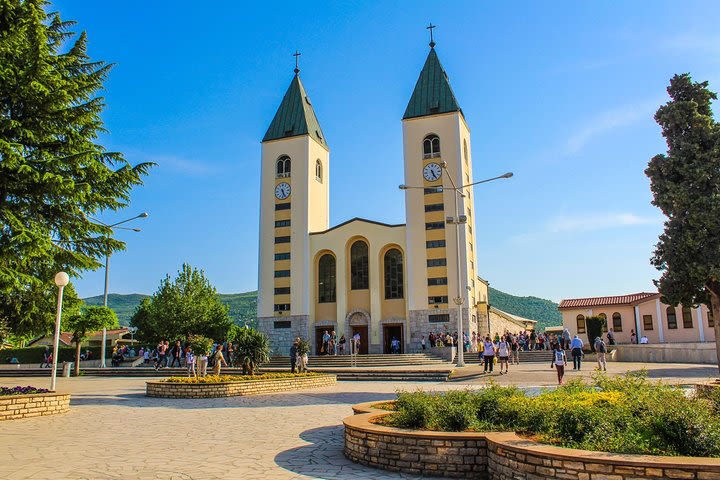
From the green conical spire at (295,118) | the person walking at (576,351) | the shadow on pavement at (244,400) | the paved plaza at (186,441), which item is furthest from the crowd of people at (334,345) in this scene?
the paved plaza at (186,441)

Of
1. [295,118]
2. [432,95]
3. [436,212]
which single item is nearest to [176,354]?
[436,212]

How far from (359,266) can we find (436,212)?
24.5 ft

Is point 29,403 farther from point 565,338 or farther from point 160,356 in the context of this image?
point 565,338

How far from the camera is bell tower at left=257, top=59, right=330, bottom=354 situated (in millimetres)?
43375

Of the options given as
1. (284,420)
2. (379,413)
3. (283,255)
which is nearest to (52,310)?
(284,420)

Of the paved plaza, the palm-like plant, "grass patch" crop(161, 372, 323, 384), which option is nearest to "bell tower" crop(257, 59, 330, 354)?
the palm-like plant

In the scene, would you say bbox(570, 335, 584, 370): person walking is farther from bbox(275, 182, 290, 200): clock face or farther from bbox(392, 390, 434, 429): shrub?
bbox(275, 182, 290, 200): clock face

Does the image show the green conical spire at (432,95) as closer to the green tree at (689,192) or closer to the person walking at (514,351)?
the person walking at (514,351)

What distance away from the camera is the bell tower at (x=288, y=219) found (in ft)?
142

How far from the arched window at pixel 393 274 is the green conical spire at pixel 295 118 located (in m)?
12.3

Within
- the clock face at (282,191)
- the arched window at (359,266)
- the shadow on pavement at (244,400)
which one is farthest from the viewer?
the clock face at (282,191)

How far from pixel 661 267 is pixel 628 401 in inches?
576

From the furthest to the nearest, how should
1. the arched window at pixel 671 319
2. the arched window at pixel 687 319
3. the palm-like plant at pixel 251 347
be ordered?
Answer: the arched window at pixel 671 319 → the arched window at pixel 687 319 → the palm-like plant at pixel 251 347

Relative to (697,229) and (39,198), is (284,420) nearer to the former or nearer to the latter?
(39,198)
